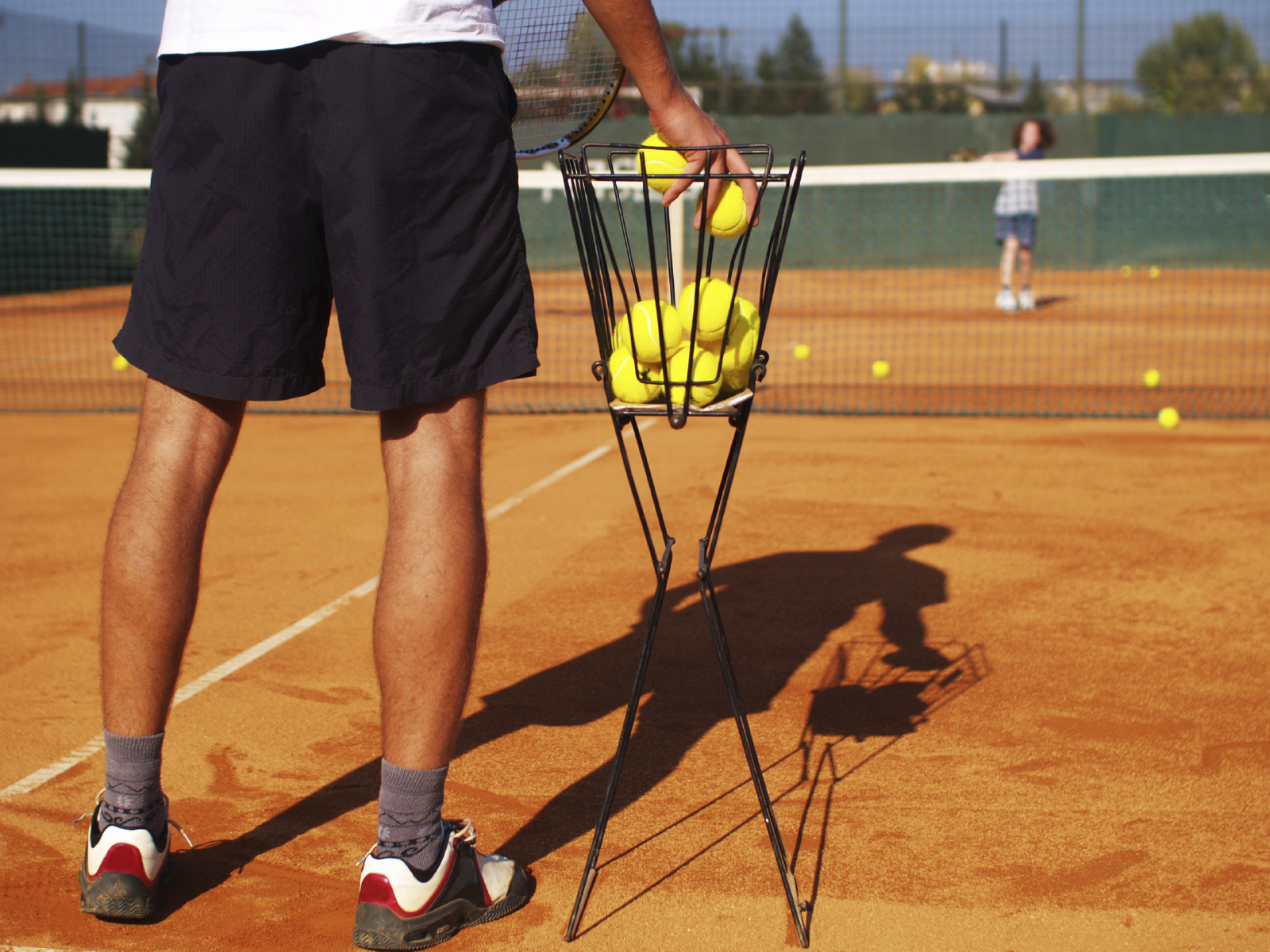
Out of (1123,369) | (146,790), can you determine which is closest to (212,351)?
(146,790)

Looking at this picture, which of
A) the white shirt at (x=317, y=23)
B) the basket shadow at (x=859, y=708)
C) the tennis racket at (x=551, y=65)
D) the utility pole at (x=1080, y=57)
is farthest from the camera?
the utility pole at (x=1080, y=57)

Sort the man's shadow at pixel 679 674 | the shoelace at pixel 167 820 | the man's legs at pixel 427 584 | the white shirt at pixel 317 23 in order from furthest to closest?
1. the man's shadow at pixel 679 674
2. the shoelace at pixel 167 820
3. the man's legs at pixel 427 584
4. the white shirt at pixel 317 23

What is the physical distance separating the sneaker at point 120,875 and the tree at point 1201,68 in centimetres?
1945

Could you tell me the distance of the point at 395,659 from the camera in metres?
1.89

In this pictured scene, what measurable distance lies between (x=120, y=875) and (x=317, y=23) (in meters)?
1.38

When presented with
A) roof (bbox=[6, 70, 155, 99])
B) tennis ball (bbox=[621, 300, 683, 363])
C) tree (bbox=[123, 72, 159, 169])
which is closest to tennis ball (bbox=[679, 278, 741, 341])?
tennis ball (bbox=[621, 300, 683, 363])

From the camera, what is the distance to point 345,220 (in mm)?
1845

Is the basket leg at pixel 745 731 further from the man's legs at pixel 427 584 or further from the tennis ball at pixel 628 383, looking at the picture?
the man's legs at pixel 427 584

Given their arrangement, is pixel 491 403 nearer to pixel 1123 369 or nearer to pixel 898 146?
pixel 1123 369

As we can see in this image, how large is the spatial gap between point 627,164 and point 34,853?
12018mm

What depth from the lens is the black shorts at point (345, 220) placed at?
5.97ft

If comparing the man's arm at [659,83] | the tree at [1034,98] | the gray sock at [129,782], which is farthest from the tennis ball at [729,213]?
the tree at [1034,98]

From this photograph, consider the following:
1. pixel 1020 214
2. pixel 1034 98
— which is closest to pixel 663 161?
pixel 1020 214

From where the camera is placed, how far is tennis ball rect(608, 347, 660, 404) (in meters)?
1.93
